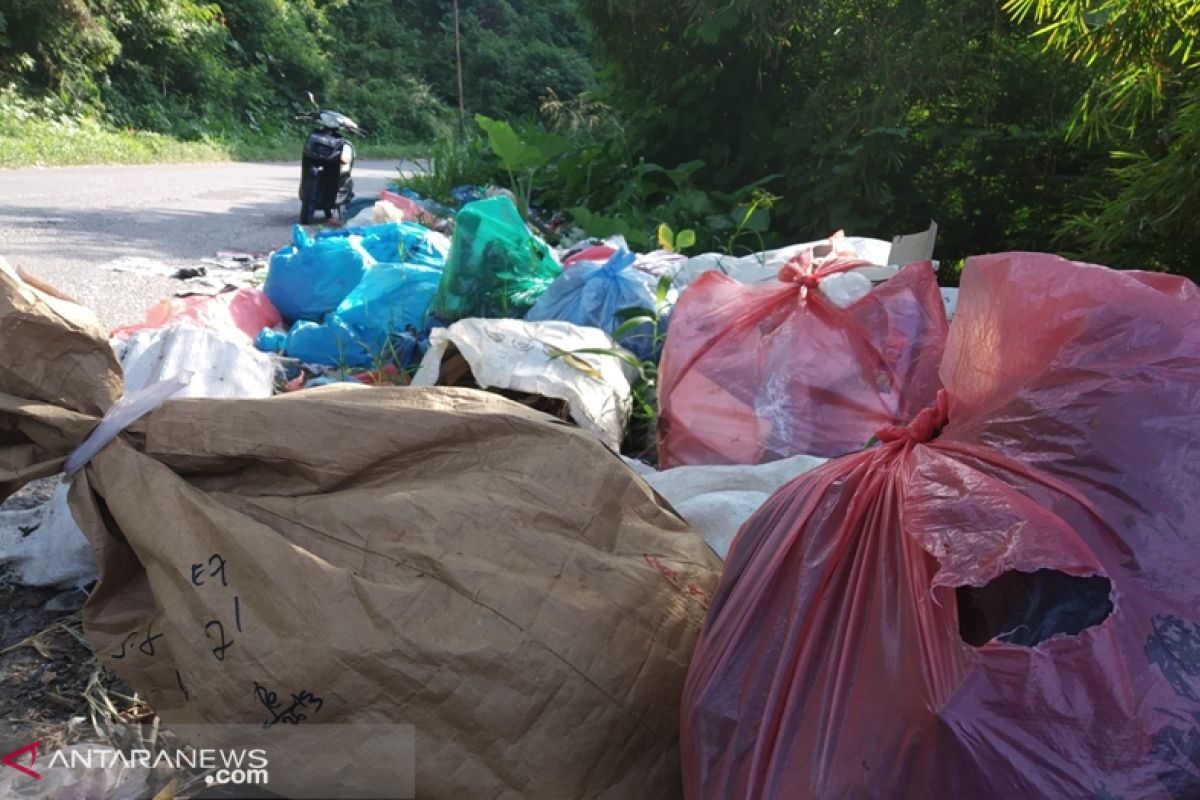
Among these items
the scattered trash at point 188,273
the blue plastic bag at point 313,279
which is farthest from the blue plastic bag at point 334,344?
the scattered trash at point 188,273

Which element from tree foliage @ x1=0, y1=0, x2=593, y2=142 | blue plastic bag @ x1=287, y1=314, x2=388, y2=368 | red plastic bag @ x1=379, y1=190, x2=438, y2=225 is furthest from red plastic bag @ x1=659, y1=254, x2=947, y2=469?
tree foliage @ x1=0, y1=0, x2=593, y2=142

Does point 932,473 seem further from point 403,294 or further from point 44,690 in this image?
point 403,294

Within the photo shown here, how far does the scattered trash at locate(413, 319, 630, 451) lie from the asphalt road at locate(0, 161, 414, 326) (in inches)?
72.1

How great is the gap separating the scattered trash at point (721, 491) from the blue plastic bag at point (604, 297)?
3.01ft

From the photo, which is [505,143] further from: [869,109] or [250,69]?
[250,69]

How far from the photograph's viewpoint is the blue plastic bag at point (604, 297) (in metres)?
2.78

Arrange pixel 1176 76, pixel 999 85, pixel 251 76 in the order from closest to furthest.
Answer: pixel 1176 76
pixel 999 85
pixel 251 76

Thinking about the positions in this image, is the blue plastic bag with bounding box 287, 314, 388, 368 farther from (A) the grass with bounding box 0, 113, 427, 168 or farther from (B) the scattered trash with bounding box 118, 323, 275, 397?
(A) the grass with bounding box 0, 113, 427, 168

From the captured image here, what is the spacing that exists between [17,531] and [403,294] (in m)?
1.58

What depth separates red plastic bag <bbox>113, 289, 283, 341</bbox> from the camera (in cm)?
294

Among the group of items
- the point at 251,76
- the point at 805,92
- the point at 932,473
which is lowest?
the point at 251,76

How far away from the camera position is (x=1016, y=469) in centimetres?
108

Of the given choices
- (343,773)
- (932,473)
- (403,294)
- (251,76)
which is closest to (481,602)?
(343,773)

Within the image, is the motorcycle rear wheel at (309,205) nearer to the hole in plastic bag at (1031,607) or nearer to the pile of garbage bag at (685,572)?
the pile of garbage bag at (685,572)
